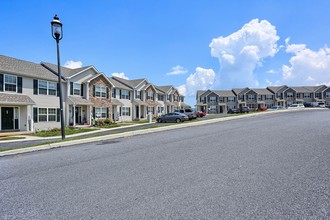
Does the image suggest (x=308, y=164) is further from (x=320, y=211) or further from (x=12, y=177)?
(x=12, y=177)

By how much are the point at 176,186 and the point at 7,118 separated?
21381 mm

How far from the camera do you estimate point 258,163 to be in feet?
19.5

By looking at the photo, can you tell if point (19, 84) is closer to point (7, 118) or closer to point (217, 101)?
point (7, 118)

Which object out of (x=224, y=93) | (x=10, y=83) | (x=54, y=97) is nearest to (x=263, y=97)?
(x=224, y=93)

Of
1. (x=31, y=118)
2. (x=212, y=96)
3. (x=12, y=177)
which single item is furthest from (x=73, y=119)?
(x=212, y=96)

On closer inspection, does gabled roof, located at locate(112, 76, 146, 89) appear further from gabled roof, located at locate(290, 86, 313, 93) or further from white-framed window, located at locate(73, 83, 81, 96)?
gabled roof, located at locate(290, 86, 313, 93)

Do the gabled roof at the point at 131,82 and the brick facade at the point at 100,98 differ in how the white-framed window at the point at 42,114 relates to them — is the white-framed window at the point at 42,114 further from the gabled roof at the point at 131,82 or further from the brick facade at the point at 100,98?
the gabled roof at the point at 131,82

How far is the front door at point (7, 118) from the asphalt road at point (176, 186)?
14871 millimetres

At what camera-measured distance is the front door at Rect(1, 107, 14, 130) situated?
1888 centimetres

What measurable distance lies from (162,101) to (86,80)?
23.6 metres

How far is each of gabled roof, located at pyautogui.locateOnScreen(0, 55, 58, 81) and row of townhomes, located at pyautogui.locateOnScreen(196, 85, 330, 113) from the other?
57738 millimetres

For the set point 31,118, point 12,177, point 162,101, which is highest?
point 162,101

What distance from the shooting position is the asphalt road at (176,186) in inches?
135

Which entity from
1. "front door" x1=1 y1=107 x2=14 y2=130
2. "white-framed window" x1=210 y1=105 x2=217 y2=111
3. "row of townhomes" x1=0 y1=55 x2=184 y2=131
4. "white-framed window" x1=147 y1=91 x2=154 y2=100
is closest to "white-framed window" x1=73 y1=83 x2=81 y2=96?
"row of townhomes" x1=0 y1=55 x2=184 y2=131
